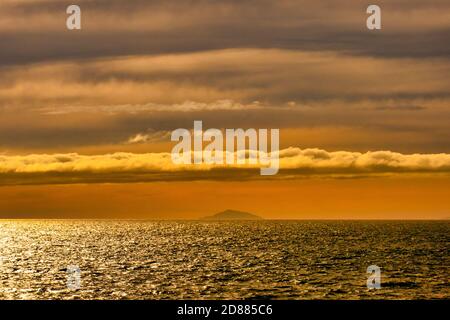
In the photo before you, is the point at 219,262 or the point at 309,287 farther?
the point at 219,262

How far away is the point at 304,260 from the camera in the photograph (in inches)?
4104

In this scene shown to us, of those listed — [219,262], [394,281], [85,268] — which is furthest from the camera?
[219,262]

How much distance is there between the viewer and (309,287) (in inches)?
2672
